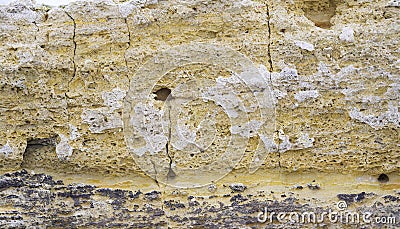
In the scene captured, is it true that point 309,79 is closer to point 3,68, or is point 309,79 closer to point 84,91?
point 84,91

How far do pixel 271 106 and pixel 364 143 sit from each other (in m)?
0.92

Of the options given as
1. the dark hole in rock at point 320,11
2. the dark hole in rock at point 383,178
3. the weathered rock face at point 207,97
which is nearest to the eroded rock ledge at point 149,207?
the weathered rock face at point 207,97

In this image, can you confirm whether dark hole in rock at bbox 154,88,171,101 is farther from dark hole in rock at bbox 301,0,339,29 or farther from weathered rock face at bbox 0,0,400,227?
dark hole in rock at bbox 301,0,339,29

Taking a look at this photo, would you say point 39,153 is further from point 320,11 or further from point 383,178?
point 383,178

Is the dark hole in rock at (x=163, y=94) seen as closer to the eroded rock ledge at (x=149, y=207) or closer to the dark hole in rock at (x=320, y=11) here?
the eroded rock ledge at (x=149, y=207)

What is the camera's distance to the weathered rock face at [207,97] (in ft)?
15.8

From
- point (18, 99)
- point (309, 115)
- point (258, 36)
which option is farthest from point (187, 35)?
point (18, 99)

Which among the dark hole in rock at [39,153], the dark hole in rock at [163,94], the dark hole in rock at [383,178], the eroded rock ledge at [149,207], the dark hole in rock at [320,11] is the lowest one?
the eroded rock ledge at [149,207]

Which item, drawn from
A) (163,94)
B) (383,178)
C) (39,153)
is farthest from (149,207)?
(383,178)

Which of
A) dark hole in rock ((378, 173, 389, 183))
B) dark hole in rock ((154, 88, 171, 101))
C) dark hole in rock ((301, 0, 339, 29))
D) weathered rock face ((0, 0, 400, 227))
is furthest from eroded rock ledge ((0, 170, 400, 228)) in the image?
dark hole in rock ((301, 0, 339, 29))

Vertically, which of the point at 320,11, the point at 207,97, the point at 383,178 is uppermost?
the point at 320,11

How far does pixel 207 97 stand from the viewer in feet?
16.1

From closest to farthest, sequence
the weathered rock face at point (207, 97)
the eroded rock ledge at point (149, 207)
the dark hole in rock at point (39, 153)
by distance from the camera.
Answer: the eroded rock ledge at point (149, 207) < the weathered rock face at point (207, 97) < the dark hole in rock at point (39, 153)

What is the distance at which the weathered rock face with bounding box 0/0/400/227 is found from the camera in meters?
4.82
